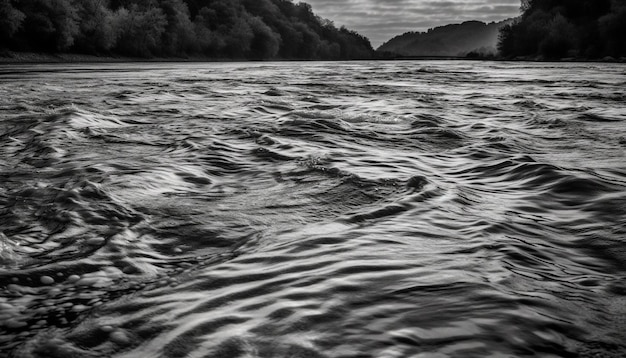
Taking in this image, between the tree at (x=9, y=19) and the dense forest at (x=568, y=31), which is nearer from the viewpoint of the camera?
the tree at (x=9, y=19)

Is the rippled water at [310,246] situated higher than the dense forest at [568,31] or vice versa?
the dense forest at [568,31]

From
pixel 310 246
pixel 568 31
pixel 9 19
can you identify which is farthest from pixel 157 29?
pixel 310 246

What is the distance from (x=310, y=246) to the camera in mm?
3658

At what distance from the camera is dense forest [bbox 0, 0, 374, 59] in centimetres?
4628

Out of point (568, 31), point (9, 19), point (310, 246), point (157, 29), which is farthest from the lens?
point (568, 31)

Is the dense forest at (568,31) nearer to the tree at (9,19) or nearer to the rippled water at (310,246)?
the tree at (9,19)

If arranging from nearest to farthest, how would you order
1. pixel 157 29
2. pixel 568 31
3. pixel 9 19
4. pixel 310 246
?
pixel 310 246 → pixel 9 19 → pixel 157 29 → pixel 568 31

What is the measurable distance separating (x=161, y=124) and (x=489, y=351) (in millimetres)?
8394

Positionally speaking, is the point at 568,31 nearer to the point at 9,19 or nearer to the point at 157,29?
the point at 157,29

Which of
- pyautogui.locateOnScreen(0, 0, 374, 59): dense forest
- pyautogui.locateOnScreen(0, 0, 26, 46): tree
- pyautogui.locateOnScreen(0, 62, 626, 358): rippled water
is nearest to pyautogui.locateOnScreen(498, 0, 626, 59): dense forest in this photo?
pyautogui.locateOnScreen(0, 0, 374, 59): dense forest

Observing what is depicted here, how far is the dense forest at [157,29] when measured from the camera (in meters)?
46.3

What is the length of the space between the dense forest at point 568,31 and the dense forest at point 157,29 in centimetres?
3948

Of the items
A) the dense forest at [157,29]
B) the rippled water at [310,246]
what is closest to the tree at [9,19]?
the dense forest at [157,29]

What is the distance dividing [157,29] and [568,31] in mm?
50673
